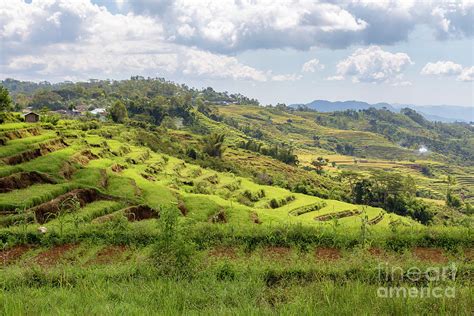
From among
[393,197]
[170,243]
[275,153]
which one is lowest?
[393,197]

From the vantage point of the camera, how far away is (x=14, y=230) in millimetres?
17203

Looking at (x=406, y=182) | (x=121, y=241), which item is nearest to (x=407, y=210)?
(x=406, y=182)

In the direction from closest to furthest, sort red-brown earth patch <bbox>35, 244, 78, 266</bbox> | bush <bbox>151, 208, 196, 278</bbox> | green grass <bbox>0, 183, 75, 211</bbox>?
1. bush <bbox>151, 208, 196, 278</bbox>
2. red-brown earth patch <bbox>35, 244, 78, 266</bbox>
3. green grass <bbox>0, 183, 75, 211</bbox>

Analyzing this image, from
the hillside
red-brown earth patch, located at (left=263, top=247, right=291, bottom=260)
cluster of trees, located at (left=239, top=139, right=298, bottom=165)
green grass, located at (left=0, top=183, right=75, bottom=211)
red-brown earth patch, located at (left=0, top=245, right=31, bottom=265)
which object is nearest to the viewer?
the hillside

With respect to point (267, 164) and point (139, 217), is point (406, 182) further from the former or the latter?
point (139, 217)

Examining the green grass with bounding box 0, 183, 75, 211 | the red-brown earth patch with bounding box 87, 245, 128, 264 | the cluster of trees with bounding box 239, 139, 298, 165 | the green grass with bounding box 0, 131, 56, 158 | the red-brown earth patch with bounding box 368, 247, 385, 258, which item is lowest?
the cluster of trees with bounding box 239, 139, 298, 165

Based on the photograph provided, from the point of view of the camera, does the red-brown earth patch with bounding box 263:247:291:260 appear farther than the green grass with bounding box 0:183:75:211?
No

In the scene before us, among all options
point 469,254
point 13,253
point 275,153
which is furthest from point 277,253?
point 275,153

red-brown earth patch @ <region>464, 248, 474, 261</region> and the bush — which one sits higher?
the bush

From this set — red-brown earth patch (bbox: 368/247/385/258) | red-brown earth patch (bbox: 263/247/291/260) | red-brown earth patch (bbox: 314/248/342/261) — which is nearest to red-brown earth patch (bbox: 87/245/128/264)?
red-brown earth patch (bbox: 263/247/291/260)

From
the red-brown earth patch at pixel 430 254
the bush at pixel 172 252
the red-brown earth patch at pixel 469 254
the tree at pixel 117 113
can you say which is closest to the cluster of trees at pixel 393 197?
the tree at pixel 117 113

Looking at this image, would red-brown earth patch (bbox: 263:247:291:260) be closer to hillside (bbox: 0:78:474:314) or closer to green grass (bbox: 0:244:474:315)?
hillside (bbox: 0:78:474:314)

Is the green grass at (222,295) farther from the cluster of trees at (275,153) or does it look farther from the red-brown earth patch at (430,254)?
the cluster of trees at (275,153)

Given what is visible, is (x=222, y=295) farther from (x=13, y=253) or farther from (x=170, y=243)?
(x=13, y=253)
